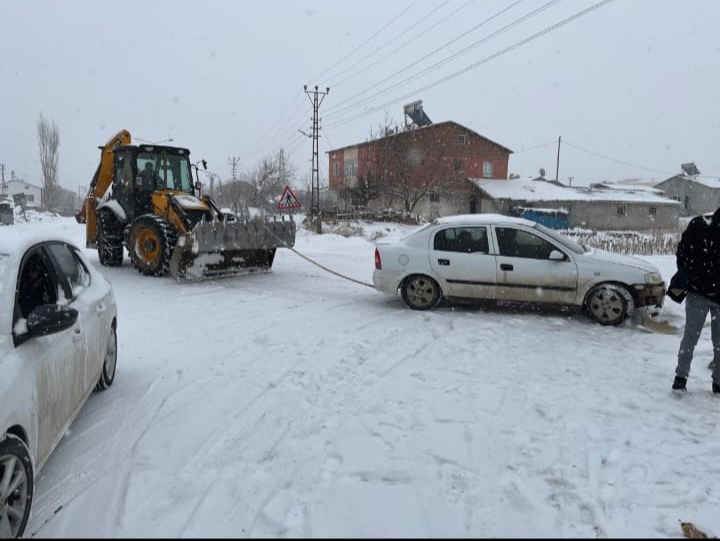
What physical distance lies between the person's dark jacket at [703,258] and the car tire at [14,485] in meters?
5.31

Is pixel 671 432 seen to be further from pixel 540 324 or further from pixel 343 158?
pixel 343 158

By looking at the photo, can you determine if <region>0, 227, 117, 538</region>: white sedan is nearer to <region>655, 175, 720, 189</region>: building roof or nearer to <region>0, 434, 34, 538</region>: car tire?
<region>0, 434, 34, 538</region>: car tire

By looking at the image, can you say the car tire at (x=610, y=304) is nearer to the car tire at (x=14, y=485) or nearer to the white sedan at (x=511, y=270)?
the white sedan at (x=511, y=270)

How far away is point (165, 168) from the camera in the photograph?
42.6 ft

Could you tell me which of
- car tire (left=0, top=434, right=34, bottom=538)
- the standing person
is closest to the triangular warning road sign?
the standing person

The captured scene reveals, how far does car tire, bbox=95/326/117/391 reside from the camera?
4960 millimetres

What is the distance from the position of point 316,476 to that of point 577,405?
257 centimetres

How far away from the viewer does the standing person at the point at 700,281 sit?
4.82m

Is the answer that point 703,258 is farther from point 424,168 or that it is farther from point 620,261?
point 424,168

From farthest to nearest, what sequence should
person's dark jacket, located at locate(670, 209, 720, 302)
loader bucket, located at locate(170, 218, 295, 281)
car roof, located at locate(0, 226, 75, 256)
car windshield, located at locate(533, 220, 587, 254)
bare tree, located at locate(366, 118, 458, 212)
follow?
bare tree, located at locate(366, 118, 458, 212), loader bucket, located at locate(170, 218, 295, 281), car windshield, located at locate(533, 220, 587, 254), person's dark jacket, located at locate(670, 209, 720, 302), car roof, located at locate(0, 226, 75, 256)

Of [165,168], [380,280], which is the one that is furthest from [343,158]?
[380,280]

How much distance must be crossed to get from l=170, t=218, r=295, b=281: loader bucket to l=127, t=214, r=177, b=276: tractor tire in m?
0.47

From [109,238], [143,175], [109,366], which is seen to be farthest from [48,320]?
[109,238]

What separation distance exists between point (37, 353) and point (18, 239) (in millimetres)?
961
